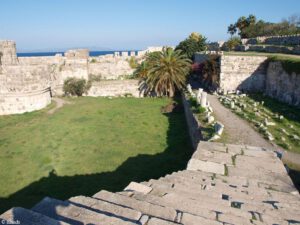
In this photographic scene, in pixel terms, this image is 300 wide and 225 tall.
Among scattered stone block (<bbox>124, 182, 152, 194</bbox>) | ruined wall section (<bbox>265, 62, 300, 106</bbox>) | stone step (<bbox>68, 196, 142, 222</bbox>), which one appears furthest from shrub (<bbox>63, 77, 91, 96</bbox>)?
stone step (<bbox>68, 196, 142, 222</bbox>)

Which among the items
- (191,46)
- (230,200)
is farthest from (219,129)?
(191,46)

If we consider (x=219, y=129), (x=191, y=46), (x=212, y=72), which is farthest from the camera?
(x=191, y=46)

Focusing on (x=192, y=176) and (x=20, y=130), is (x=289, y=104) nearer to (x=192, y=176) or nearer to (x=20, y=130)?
(x=192, y=176)


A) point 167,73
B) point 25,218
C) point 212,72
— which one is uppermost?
point 212,72

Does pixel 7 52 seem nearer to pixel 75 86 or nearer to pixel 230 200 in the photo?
pixel 75 86

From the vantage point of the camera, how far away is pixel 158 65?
21219mm

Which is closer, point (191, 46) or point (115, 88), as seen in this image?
point (115, 88)

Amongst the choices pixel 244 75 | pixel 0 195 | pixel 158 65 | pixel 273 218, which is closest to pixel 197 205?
pixel 273 218

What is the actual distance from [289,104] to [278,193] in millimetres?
10462

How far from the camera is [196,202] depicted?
4.02m

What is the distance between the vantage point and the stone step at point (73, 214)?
3.07 metres

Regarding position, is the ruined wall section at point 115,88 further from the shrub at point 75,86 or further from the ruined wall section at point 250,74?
the ruined wall section at point 250,74

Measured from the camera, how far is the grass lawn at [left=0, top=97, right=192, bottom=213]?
8.34 m

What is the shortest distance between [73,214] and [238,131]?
737cm
